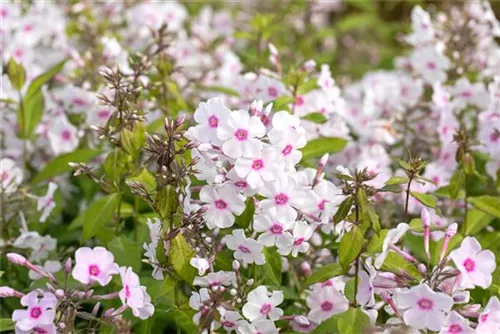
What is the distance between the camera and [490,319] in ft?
6.39

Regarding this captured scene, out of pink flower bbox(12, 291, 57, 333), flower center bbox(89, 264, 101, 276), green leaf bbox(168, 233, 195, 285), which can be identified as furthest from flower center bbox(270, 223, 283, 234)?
pink flower bbox(12, 291, 57, 333)

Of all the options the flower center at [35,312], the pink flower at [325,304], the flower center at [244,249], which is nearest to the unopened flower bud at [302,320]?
the pink flower at [325,304]

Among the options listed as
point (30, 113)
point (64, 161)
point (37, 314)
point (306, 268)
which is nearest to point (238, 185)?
point (306, 268)

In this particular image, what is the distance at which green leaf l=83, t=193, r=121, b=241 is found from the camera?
2494 mm

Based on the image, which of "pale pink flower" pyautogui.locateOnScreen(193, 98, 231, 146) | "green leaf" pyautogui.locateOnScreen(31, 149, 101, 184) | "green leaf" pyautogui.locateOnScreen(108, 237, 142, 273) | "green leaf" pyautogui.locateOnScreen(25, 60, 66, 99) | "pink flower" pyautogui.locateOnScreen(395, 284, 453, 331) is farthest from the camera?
"green leaf" pyautogui.locateOnScreen(25, 60, 66, 99)

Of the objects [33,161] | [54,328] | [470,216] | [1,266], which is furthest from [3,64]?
[470,216]

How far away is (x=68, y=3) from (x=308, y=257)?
243 cm

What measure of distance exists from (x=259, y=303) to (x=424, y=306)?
1.42 feet

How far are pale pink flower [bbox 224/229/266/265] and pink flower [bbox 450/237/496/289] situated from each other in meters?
0.50

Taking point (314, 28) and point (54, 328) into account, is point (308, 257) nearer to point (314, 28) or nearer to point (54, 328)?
point (54, 328)

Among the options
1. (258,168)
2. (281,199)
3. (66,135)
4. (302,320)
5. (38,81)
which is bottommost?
(66,135)

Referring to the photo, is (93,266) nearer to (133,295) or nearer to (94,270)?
(94,270)

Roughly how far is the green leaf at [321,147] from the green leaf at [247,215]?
0.55 m

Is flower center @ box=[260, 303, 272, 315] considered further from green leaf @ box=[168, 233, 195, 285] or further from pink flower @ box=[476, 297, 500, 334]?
pink flower @ box=[476, 297, 500, 334]
